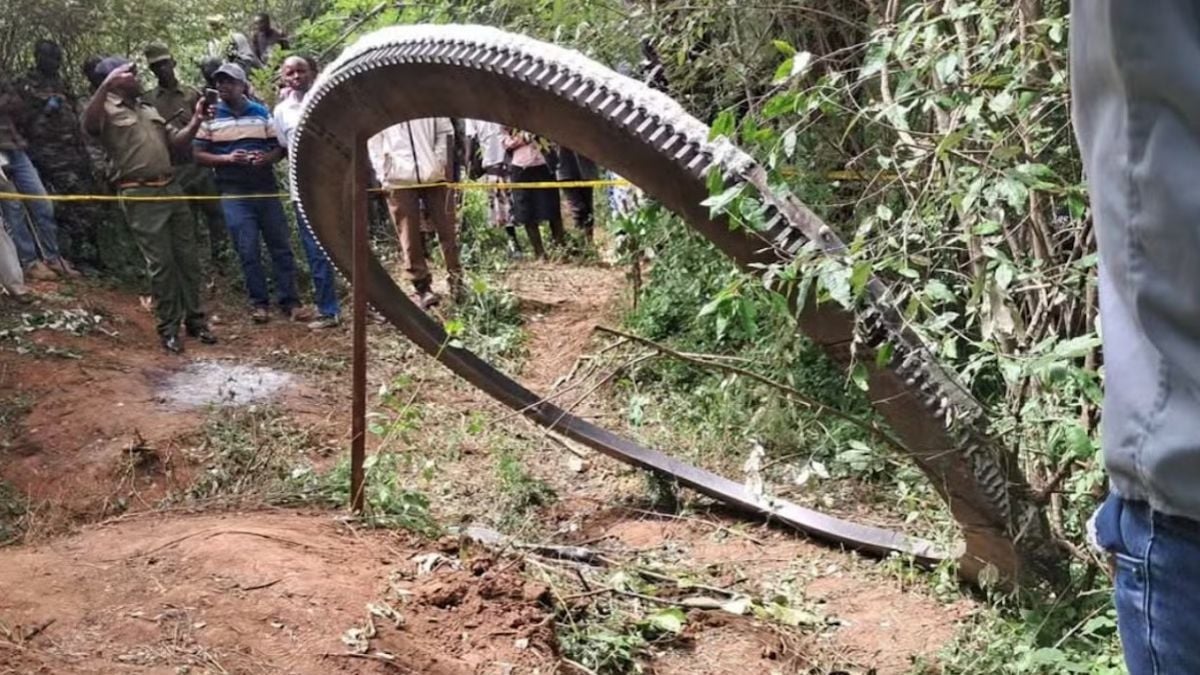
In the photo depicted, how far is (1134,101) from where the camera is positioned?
2.85 feet

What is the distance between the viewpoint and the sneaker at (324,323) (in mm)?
8430

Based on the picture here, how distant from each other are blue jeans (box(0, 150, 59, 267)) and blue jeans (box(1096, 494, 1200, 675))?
353 inches

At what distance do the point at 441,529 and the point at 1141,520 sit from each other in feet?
12.2

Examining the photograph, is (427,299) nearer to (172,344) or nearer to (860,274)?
(172,344)

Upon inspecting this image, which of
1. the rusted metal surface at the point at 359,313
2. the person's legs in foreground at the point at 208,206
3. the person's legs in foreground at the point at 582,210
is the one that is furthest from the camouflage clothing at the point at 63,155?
the rusted metal surface at the point at 359,313

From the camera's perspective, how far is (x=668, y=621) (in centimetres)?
378

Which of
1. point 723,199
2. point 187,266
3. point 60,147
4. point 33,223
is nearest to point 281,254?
point 187,266

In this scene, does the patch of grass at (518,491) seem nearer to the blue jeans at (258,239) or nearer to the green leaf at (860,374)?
the green leaf at (860,374)

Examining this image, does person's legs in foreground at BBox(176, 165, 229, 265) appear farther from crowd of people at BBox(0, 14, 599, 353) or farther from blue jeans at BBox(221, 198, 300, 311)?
blue jeans at BBox(221, 198, 300, 311)

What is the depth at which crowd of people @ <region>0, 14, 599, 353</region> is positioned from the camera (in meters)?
7.55

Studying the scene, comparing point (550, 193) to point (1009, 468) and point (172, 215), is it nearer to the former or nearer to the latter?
point (172, 215)

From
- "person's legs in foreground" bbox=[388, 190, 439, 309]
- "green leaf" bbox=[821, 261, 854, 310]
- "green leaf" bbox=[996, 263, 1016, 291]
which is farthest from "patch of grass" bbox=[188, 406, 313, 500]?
"green leaf" bbox=[996, 263, 1016, 291]

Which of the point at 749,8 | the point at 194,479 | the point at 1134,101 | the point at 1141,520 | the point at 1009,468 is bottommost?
the point at 194,479

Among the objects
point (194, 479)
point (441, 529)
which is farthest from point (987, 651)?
point (194, 479)
